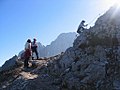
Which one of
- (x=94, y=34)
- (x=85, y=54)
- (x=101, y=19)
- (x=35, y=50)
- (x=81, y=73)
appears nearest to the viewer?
(x=81, y=73)

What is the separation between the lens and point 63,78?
71.3ft

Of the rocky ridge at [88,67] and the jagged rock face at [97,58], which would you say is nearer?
the jagged rock face at [97,58]

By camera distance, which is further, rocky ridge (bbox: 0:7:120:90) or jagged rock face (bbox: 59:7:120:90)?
rocky ridge (bbox: 0:7:120:90)

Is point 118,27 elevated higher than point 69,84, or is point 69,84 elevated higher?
point 118,27

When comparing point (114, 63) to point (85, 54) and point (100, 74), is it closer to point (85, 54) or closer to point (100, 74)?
point (100, 74)

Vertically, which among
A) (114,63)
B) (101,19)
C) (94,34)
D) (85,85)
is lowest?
(85,85)

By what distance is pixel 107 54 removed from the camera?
70.3ft

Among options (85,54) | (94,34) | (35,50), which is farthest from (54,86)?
(35,50)

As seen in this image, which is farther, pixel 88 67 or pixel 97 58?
pixel 97 58

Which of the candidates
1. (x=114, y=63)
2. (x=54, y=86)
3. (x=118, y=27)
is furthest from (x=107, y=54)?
(x=54, y=86)

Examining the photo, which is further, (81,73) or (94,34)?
(94,34)

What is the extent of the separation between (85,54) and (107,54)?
2.02 meters

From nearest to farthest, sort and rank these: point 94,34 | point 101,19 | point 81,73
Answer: point 81,73, point 94,34, point 101,19

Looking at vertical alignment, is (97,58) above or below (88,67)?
above
